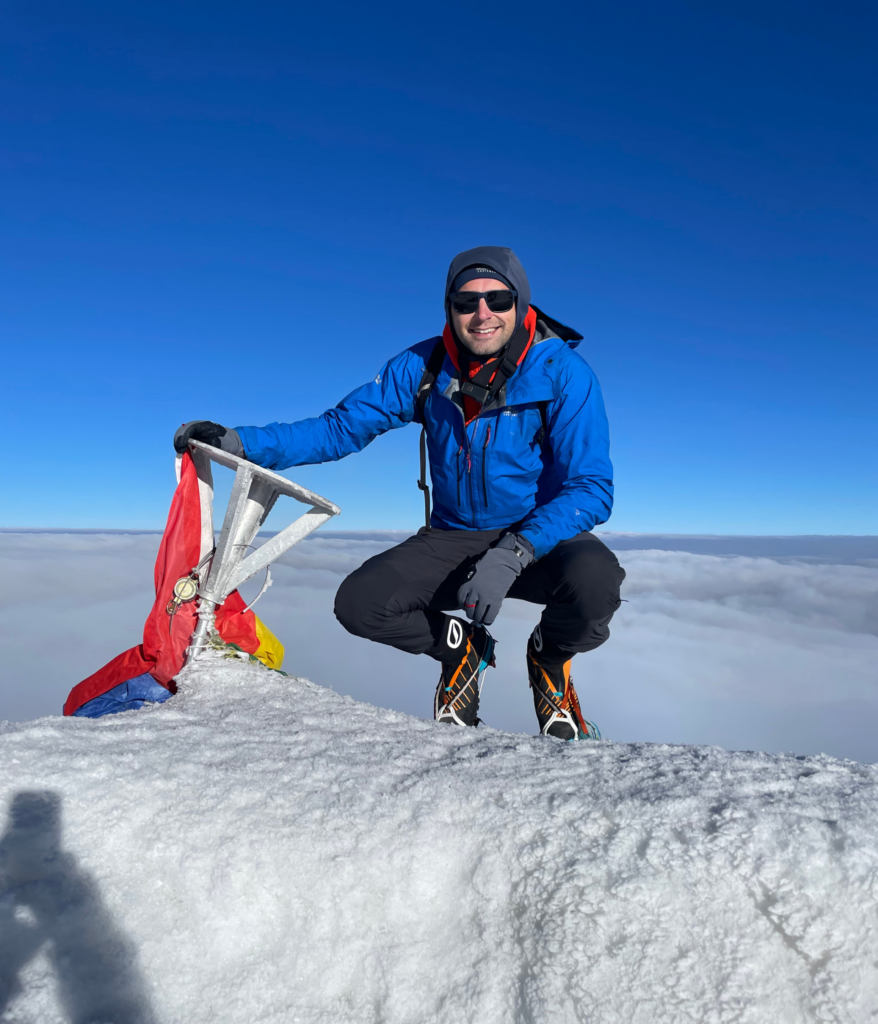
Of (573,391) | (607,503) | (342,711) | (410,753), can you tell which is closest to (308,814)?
(410,753)

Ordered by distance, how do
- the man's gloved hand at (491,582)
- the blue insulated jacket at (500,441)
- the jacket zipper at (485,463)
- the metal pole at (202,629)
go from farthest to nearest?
1. the metal pole at (202,629)
2. the jacket zipper at (485,463)
3. the blue insulated jacket at (500,441)
4. the man's gloved hand at (491,582)

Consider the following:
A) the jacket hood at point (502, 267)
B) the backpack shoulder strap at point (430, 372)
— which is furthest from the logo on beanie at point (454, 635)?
the jacket hood at point (502, 267)

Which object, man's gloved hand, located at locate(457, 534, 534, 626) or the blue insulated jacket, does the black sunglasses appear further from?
man's gloved hand, located at locate(457, 534, 534, 626)

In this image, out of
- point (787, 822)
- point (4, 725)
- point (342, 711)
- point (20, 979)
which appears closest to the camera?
point (20, 979)

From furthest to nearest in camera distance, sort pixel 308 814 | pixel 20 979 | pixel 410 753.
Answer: pixel 410 753, pixel 308 814, pixel 20 979

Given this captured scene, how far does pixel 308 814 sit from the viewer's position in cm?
160

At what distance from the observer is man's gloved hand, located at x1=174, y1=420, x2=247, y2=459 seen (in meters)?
3.27

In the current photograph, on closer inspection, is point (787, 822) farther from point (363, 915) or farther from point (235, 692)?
point (235, 692)

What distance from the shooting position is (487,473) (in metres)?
3.22

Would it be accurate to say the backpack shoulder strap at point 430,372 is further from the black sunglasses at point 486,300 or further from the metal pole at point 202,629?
the metal pole at point 202,629

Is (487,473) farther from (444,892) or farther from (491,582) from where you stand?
(444,892)

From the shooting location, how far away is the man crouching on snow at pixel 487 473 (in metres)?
3.02

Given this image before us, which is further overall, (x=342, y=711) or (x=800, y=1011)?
(x=342, y=711)

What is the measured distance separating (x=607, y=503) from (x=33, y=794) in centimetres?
251
